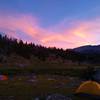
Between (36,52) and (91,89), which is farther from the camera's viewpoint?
(36,52)

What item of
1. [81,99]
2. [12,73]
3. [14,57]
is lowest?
[81,99]

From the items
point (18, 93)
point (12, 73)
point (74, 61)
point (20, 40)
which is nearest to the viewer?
point (18, 93)

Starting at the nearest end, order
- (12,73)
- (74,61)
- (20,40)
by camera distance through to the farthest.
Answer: (12,73) < (74,61) < (20,40)

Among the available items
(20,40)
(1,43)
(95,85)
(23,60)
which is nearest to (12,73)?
(95,85)

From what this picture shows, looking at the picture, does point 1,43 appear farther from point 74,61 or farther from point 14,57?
point 74,61

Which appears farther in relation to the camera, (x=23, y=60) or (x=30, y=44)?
(x=30, y=44)

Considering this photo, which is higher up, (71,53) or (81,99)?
(71,53)

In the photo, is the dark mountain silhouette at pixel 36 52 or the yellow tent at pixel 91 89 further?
the dark mountain silhouette at pixel 36 52

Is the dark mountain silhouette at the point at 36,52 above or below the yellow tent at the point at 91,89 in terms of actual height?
above

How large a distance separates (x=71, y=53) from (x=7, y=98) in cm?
8020

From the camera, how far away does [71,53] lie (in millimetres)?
109125

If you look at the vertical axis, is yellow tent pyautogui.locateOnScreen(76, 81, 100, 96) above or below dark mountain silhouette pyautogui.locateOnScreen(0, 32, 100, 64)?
below

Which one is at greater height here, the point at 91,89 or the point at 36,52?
the point at 36,52

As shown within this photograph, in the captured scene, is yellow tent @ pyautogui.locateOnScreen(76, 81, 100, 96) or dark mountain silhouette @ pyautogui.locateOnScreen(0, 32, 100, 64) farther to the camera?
dark mountain silhouette @ pyautogui.locateOnScreen(0, 32, 100, 64)
